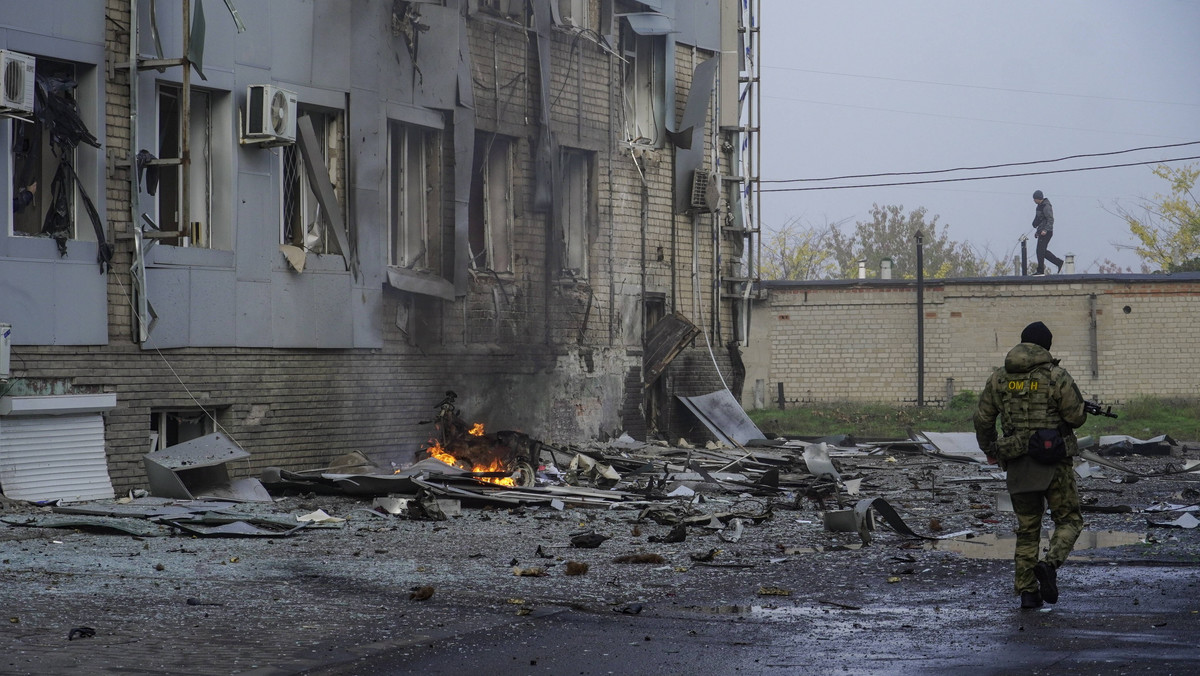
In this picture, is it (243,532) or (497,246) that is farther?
(497,246)

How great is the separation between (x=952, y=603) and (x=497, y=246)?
11.7 m

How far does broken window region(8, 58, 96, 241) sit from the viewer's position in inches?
480

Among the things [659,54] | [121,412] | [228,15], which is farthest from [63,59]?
[659,54]

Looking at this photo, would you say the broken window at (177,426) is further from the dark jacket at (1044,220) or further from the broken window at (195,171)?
the dark jacket at (1044,220)

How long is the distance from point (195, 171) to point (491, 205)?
207 inches

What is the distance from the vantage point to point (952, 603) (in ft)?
24.9

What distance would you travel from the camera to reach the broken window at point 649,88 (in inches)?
857

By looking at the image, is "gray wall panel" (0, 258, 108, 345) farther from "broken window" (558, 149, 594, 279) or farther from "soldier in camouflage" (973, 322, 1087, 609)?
"soldier in camouflage" (973, 322, 1087, 609)

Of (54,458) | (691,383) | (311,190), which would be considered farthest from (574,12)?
(54,458)

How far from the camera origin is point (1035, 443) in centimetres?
761

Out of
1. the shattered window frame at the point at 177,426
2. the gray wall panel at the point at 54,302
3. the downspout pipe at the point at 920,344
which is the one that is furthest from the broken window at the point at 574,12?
the downspout pipe at the point at 920,344

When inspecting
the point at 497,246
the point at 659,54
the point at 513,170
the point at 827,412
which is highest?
the point at 659,54

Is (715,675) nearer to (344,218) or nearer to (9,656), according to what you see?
(9,656)

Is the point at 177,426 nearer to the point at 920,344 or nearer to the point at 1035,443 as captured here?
the point at 1035,443
